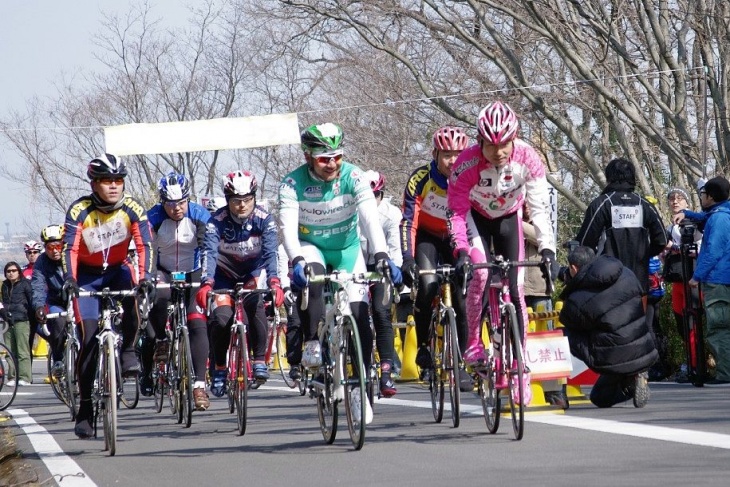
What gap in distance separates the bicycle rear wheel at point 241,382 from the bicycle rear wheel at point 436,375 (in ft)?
4.67

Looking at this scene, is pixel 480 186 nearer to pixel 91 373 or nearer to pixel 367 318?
pixel 367 318

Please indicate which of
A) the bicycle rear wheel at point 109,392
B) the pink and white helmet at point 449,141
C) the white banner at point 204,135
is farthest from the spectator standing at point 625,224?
the white banner at point 204,135

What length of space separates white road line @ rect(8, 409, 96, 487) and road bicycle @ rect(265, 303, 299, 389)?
1967 millimetres

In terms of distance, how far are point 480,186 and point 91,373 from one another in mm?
3219

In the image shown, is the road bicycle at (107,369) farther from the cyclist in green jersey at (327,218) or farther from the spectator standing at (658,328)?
the spectator standing at (658,328)

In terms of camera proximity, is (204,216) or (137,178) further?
(137,178)

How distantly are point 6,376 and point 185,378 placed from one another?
21.7 feet

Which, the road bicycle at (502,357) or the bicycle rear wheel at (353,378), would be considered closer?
the bicycle rear wheel at (353,378)

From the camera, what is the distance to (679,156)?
23688 millimetres

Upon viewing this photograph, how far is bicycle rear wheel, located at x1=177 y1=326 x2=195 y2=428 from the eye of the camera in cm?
1223

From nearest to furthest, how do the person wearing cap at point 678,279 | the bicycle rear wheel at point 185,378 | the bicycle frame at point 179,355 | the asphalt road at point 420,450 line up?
the asphalt road at point 420,450, the bicycle rear wheel at point 185,378, the bicycle frame at point 179,355, the person wearing cap at point 678,279

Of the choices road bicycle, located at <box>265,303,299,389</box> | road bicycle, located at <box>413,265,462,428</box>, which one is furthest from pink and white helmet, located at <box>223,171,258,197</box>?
road bicycle, located at <box>413,265,462,428</box>

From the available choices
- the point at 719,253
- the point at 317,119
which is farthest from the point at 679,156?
the point at 317,119

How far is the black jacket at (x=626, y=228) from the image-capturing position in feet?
42.6
